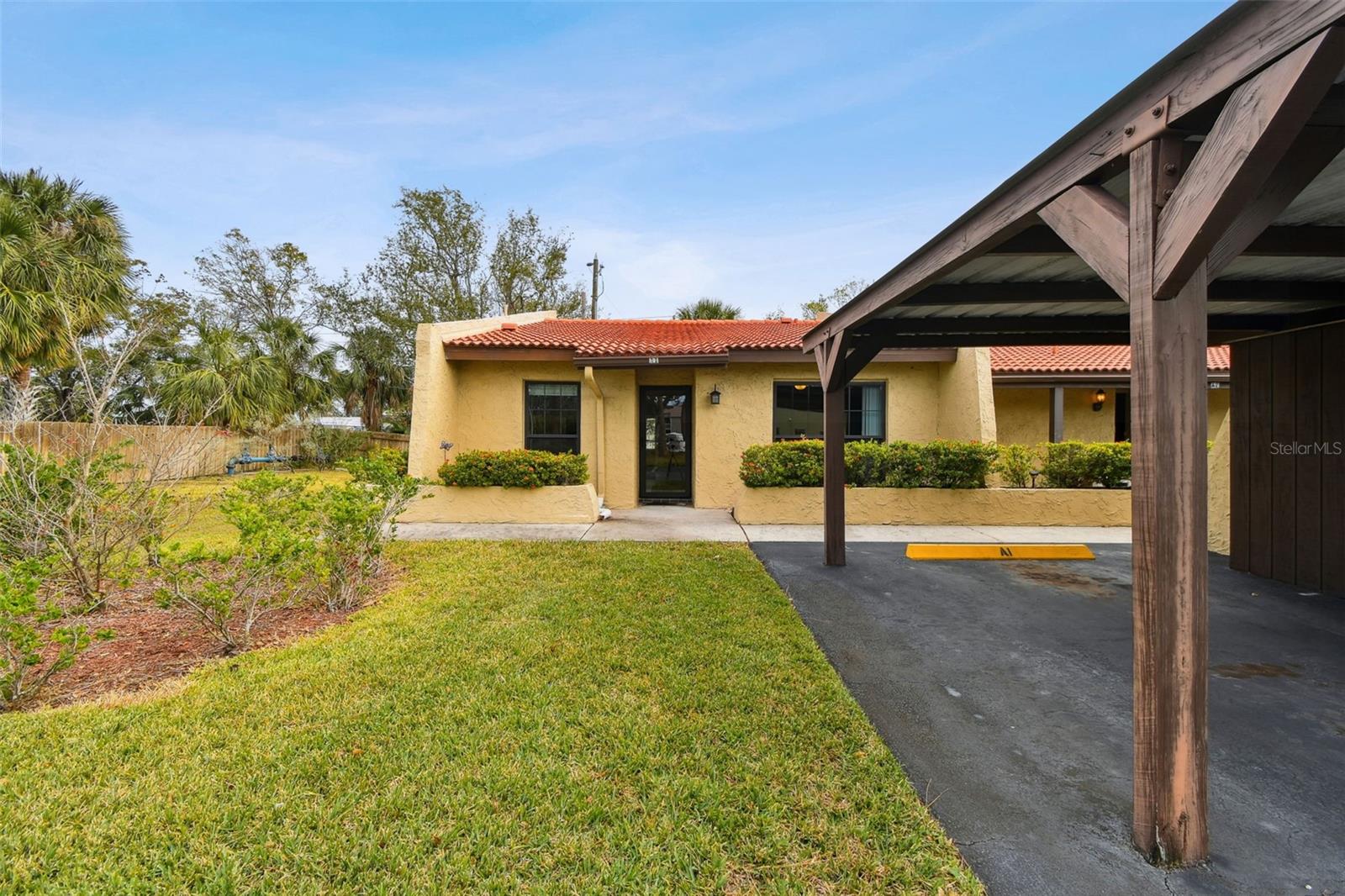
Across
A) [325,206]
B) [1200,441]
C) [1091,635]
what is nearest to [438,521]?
[1091,635]

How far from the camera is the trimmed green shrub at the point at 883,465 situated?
872 centimetres

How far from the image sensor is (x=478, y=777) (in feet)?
7.86

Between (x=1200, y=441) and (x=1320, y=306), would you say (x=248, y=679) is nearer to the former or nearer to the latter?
(x=1200, y=441)

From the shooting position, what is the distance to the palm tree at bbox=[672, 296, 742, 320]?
18.0 metres

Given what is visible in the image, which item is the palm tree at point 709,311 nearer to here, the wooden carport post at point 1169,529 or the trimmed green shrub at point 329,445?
the trimmed green shrub at point 329,445

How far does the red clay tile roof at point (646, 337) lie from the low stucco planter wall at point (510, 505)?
254cm

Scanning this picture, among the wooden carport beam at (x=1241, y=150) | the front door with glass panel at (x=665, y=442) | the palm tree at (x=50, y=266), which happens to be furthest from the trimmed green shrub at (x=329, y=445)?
the wooden carport beam at (x=1241, y=150)

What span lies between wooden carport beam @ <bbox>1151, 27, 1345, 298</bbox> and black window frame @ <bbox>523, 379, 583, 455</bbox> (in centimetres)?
929

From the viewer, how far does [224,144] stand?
13070 millimetres

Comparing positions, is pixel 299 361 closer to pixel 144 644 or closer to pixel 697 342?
pixel 697 342

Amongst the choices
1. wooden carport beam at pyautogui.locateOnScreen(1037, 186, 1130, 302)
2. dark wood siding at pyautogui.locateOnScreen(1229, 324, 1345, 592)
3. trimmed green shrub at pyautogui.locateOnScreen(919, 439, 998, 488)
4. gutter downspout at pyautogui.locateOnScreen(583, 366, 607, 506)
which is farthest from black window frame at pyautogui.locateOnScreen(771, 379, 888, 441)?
wooden carport beam at pyautogui.locateOnScreen(1037, 186, 1130, 302)

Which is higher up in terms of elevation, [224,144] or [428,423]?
[224,144]

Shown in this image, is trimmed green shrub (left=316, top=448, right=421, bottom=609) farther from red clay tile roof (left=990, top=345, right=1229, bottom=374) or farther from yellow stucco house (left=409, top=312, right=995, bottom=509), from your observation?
red clay tile roof (left=990, top=345, right=1229, bottom=374)

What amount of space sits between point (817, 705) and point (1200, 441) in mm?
2071
